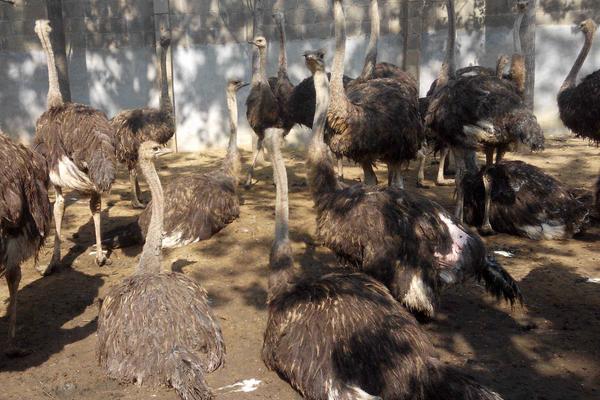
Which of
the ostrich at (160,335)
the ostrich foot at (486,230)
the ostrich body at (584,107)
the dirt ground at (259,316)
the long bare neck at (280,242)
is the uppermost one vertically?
the ostrich body at (584,107)

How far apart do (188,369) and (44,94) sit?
33.2ft

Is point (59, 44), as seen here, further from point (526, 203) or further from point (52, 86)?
point (526, 203)

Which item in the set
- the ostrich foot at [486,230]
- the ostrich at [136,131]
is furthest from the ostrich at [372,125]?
the ostrich at [136,131]

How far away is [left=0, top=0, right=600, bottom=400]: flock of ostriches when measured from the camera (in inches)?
183

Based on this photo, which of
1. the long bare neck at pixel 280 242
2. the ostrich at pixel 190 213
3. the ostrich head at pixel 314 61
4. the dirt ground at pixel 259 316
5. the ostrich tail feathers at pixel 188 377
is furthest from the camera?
the ostrich at pixel 190 213

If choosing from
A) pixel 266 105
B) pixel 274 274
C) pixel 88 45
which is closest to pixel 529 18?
pixel 266 105

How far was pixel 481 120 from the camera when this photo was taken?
25.7 ft

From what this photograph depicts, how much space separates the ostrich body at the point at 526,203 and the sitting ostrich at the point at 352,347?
3355 mm

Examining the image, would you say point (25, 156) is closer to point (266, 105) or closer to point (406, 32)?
point (266, 105)

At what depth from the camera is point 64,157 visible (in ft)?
24.1

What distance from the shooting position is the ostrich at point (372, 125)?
780 cm

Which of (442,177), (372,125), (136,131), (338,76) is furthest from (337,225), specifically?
(442,177)

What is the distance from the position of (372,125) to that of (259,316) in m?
2.49

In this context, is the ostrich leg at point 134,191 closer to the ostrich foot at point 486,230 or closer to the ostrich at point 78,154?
the ostrich at point 78,154
